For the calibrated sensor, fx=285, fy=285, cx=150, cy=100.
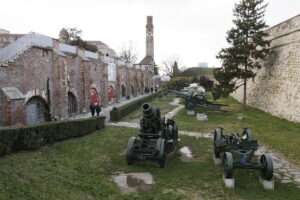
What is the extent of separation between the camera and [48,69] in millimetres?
15484

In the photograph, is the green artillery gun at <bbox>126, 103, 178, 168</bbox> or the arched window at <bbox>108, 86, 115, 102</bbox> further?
the arched window at <bbox>108, 86, 115, 102</bbox>

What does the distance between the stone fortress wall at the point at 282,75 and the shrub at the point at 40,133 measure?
1147cm

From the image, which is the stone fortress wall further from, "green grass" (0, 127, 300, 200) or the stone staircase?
the stone staircase

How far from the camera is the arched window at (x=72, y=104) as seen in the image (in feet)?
62.2

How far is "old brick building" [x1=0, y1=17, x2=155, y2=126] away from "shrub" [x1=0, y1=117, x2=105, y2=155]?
2095 millimetres

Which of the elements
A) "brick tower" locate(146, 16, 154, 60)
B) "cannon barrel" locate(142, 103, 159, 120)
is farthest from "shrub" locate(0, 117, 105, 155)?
"brick tower" locate(146, 16, 154, 60)

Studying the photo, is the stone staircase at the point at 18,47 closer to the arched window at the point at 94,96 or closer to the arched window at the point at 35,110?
the arched window at the point at 35,110

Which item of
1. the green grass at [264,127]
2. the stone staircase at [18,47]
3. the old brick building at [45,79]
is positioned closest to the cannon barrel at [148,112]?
the green grass at [264,127]

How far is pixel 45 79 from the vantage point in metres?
15.2

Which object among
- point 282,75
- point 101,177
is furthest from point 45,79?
point 282,75

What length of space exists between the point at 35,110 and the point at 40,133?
16.5 ft

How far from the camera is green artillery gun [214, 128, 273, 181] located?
22.7ft

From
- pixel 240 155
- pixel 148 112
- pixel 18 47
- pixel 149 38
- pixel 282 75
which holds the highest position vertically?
pixel 149 38

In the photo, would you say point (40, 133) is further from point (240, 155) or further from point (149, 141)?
point (240, 155)
